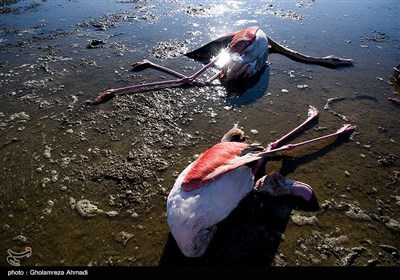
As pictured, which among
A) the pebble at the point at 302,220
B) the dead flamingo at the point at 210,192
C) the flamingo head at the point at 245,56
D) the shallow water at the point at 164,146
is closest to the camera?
the dead flamingo at the point at 210,192

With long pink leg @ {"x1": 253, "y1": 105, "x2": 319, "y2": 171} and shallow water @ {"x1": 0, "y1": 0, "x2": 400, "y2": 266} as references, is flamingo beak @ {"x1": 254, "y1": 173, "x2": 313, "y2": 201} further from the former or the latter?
long pink leg @ {"x1": 253, "y1": 105, "x2": 319, "y2": 171}

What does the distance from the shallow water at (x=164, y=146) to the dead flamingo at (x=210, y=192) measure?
0.73 feet

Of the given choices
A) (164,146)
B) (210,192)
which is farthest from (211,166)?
(164,146)

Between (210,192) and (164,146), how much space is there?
1532 millimetres

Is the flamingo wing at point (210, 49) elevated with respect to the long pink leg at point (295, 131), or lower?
elevated

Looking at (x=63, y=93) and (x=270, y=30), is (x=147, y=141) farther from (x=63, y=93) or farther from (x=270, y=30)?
(x=270, y=30)

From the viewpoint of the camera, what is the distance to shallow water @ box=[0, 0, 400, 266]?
2682 mm

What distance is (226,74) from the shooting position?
5.27 metres

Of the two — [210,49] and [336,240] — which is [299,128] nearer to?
[336,240]

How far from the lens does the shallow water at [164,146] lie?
8.80ft

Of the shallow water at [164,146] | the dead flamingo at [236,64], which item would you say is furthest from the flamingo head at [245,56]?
the shallow water at [164,146]

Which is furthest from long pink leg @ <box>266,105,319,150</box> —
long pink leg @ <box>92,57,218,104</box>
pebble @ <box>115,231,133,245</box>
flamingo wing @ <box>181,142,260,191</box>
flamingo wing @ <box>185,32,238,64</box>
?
flamingo wing @ <box>185,32,238,64</box>

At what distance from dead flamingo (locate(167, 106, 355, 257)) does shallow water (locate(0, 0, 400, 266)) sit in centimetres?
22

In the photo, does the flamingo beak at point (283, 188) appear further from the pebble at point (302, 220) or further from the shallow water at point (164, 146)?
the pebble at point (302, 220)
